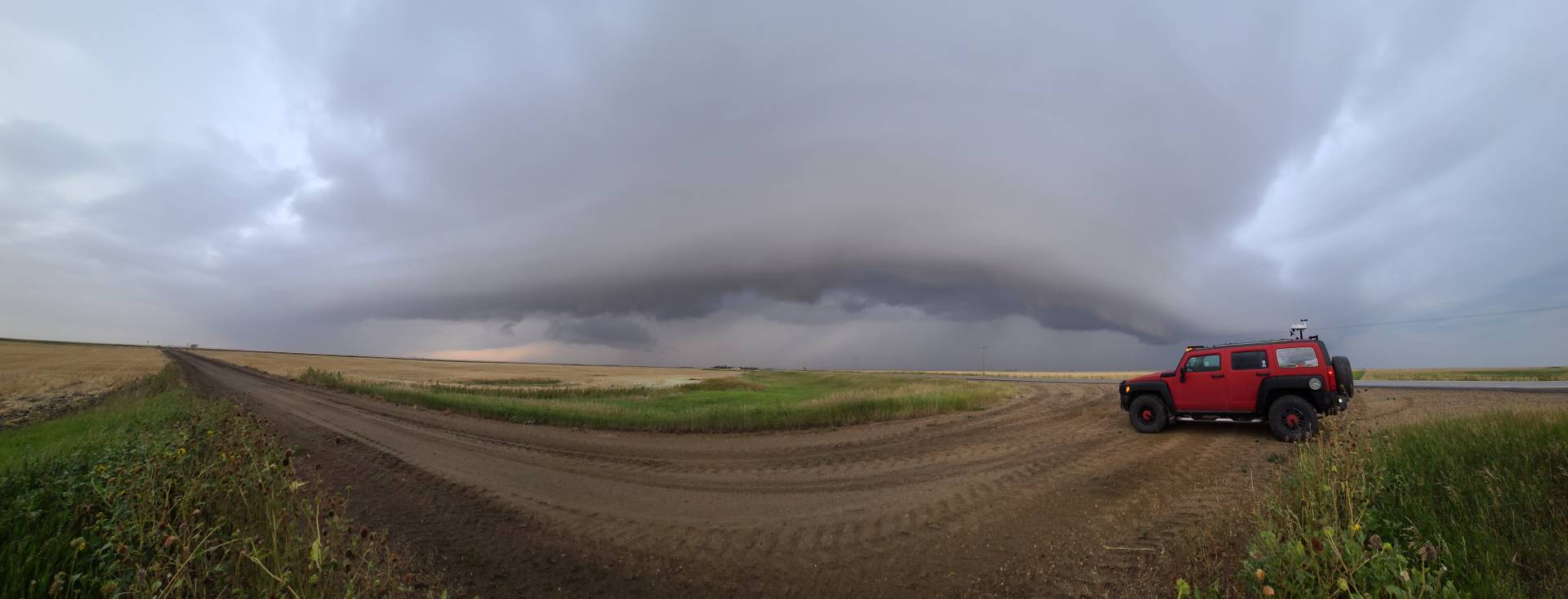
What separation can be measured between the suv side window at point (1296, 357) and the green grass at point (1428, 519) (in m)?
5.09

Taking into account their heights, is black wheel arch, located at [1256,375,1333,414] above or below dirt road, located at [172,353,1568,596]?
above

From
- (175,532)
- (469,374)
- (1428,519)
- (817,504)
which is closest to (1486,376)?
(1428,519)

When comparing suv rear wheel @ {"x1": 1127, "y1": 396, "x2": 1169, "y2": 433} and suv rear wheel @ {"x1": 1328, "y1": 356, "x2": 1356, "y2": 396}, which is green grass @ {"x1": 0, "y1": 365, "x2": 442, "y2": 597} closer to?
suv rear wheel @ {"x1": 1127, "y1": 396, "x2": 1169, "y2": 433}

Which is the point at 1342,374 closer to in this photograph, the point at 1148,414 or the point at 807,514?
the point at 1148,414

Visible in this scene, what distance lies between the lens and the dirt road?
5969 mm

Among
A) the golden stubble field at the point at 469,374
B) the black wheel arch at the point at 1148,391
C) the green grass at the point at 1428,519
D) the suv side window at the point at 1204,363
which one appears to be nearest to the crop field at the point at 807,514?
the green grass at the point at 1428,519

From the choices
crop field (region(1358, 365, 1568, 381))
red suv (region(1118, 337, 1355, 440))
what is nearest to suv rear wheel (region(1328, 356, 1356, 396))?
red suv (region(1118, 337, 1355, 440))

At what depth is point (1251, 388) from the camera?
13.1 metres

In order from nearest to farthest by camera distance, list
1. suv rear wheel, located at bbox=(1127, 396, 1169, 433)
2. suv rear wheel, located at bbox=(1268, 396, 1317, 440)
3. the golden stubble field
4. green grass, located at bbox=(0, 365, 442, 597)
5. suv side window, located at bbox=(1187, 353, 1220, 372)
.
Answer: green grass, located at bbox=(0, 365, 442, 597), suv rear wheel, located at bbox=(1268, 396, 1317, 440), suv side window, located at bbox=(1187, 353, 1220, 372), suv rear wheel, located at bbox=(1127, 396, 1169, 433), the golden stubble field

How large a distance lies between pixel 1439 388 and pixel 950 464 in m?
24.8

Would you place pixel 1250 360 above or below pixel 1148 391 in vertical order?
above

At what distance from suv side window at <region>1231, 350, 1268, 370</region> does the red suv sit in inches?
0.6

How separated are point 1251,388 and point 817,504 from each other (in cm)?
1195

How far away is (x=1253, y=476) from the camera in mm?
8930
